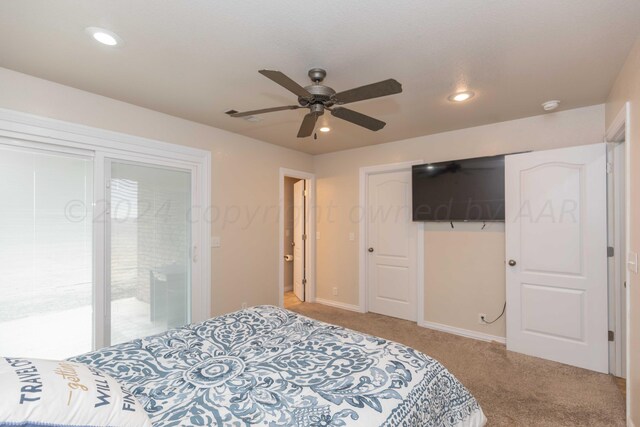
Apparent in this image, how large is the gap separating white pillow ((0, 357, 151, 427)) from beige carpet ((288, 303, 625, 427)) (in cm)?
224

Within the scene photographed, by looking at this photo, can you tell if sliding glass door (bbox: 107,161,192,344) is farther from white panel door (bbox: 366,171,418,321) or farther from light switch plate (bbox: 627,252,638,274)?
light switch plate (bbox: 627,252,638,274)

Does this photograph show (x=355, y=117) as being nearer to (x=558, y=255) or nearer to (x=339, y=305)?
(x=558, y=255)

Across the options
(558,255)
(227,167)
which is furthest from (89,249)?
(558,255)

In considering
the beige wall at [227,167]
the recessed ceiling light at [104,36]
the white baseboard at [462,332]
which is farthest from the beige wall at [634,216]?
the beige wall at [227,167]

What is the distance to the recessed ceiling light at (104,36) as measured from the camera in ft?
5.73

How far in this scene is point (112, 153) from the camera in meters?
2.76

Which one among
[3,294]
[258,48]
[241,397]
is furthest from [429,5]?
[3,294]

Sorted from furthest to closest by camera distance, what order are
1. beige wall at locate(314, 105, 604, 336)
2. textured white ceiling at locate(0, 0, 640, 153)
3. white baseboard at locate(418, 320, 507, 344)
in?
white baseboard at locate(418, 320, 507, 344), beige wall at locate(314, 105, 604, 336), textured white ceiling at locate(0, 0, 640, 153)

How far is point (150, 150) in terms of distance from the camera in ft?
9.91

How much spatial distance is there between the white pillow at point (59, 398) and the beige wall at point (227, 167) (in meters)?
2.24

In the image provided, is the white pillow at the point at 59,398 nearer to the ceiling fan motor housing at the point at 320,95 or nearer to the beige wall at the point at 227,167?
the ceiling fan motor housing at the point at 320,95

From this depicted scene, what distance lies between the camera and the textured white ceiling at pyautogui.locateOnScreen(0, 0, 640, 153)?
1.58m

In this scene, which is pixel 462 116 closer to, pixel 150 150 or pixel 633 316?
pixel 633 316

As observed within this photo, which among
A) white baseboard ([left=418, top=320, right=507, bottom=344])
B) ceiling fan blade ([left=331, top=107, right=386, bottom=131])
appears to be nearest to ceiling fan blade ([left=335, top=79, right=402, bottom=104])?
ceiling fan blade ([left=331, top=107, right=386, bottom=131])
